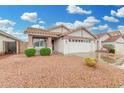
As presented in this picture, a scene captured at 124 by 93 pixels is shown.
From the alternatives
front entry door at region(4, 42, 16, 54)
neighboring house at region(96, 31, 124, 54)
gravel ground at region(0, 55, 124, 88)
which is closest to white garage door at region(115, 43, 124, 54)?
neighboring house at region(96, 31, 124, 54)

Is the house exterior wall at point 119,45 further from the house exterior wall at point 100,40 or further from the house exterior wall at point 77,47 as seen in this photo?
the house exterior wall at point 77,47

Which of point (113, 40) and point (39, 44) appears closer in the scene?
point (39, 44)

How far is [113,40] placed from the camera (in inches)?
703

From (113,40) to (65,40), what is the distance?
274 inches

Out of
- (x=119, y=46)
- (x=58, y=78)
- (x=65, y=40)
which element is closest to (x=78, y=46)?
(x=65, y=40)

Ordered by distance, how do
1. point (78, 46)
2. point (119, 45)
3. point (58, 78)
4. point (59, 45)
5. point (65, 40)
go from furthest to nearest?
point (119, 45) < point (59, 45) < point (78, 46) < point (65, 40) < point (58, 78)

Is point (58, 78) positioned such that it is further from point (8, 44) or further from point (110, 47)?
point (110, 47)

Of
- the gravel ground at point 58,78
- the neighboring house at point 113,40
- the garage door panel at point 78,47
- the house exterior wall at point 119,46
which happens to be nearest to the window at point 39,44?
the garage door panel at point 78,47

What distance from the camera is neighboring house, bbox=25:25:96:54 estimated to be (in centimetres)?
1303

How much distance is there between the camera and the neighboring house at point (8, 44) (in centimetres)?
1442

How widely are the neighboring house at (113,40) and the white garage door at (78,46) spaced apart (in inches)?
74.3

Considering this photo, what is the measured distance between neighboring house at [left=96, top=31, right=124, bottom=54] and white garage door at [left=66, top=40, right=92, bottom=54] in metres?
1.89

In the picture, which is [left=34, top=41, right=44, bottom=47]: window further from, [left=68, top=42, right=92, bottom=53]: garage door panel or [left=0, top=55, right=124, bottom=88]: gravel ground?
[left=0, top=55, right=124, bottom=88]: gravel ground
